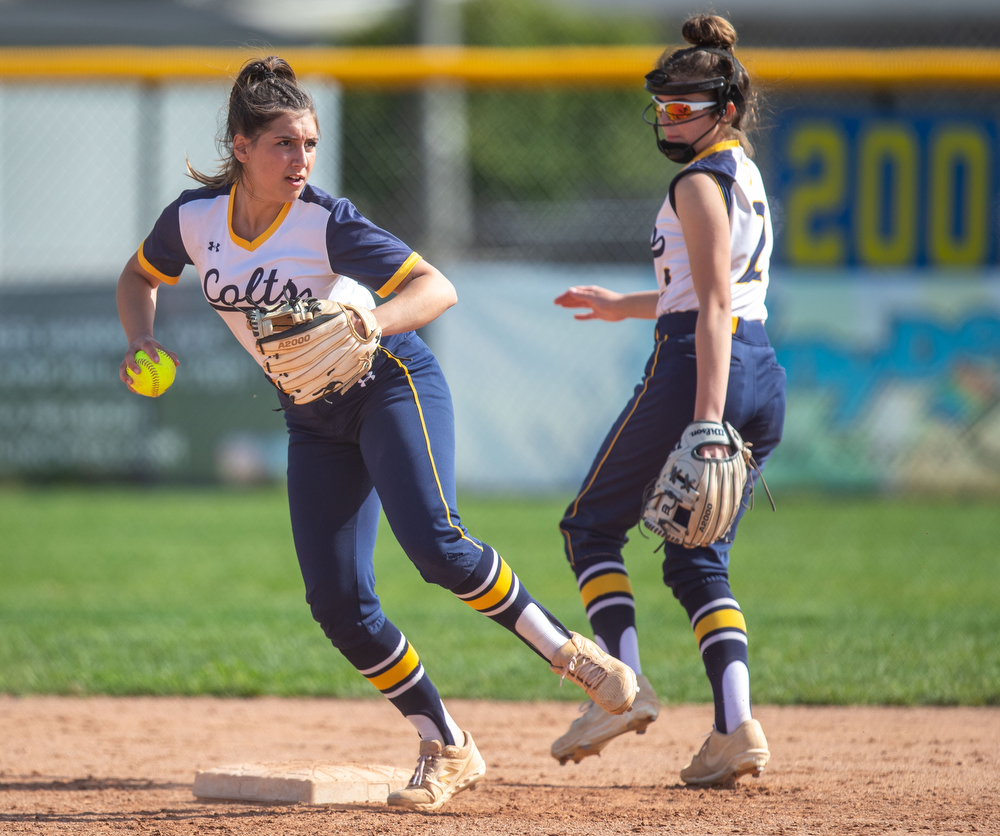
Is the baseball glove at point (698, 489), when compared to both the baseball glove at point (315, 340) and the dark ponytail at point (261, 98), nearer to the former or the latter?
the baseball glove at point (315, 340)

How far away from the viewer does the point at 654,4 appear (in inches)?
955

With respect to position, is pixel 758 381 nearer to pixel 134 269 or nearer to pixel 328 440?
pixel 328 440

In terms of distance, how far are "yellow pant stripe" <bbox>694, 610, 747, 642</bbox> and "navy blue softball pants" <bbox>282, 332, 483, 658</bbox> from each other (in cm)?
69

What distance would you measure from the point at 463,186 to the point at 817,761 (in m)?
7.41

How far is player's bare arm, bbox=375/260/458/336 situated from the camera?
9.35 feet

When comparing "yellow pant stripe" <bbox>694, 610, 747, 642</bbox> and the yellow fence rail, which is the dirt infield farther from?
the yellow fence rail

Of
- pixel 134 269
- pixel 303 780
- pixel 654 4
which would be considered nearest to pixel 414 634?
pixel 303 780

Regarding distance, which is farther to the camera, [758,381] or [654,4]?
[654,4]

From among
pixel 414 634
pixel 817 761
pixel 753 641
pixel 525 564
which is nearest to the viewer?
pixel 817 761

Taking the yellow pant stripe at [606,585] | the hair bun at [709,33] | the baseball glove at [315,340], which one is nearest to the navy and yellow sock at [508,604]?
the yellow pant stripe at [606,585]

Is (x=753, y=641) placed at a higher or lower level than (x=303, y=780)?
lower

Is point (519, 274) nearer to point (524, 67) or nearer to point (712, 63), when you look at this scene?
point (524, 67)

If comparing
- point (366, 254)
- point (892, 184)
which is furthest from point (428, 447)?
point (892, 184)

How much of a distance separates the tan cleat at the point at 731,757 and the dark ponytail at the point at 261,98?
6.63 ft
